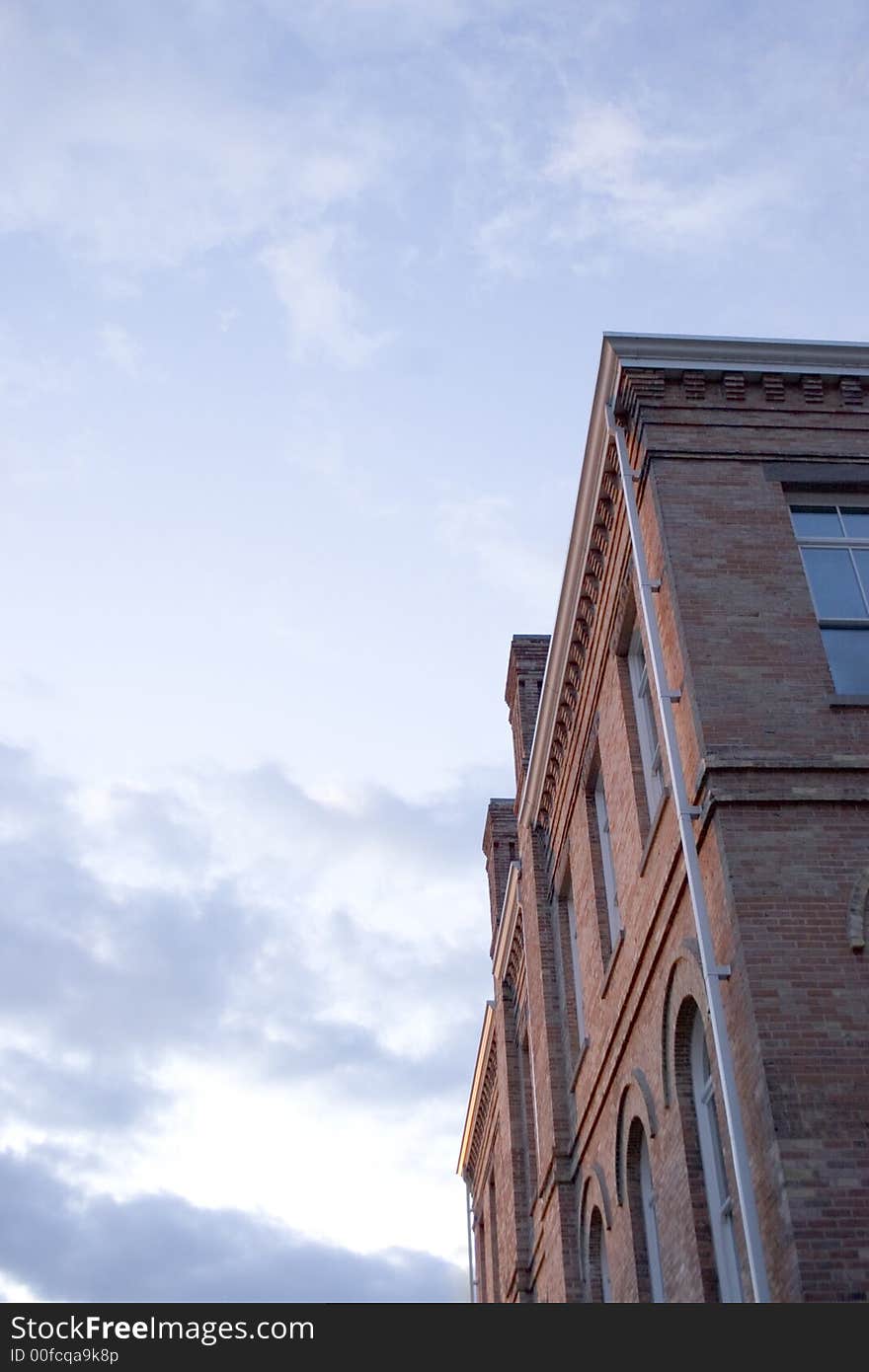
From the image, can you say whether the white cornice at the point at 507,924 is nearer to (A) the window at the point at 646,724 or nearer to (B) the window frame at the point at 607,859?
(B) the window frame at the point at 607,859

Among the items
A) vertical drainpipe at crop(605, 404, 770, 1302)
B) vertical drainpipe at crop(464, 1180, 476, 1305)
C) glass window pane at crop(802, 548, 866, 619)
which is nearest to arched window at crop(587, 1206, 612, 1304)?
vertical drainpipe at crop(605, 404, 770, 1302)

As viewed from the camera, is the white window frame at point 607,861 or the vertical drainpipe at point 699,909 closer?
the vertical drainpipe at point 699,909

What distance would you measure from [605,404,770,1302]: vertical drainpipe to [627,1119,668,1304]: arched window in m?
3.98

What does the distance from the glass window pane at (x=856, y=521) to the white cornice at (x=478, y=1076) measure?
14.9 meters

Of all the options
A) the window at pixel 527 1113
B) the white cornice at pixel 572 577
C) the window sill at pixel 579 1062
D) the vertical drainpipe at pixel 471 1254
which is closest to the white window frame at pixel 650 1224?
the window sill at pixel 579 1062

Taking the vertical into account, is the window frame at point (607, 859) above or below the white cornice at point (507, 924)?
below

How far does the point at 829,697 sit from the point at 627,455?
3730 millimetres

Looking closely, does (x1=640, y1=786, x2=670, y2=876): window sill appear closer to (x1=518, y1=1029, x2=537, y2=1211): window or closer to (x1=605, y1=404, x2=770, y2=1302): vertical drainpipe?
(x1=605, y1=404, x2=770, y2=1302): vertical drainpipe

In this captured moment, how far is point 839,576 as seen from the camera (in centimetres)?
1491

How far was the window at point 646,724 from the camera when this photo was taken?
15.5 metres

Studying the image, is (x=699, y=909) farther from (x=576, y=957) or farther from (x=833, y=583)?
(x=576, y=957)
